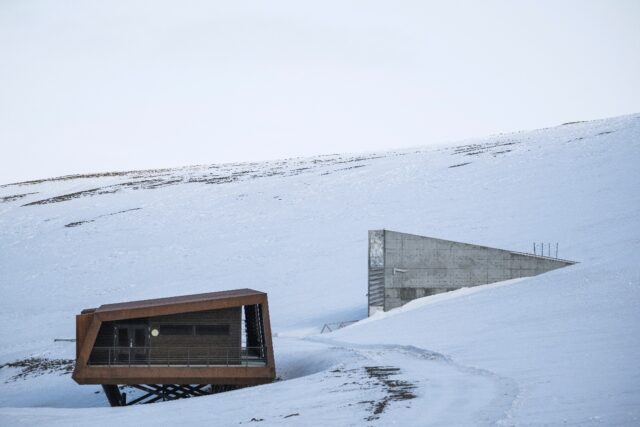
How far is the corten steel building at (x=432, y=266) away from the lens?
119 feet

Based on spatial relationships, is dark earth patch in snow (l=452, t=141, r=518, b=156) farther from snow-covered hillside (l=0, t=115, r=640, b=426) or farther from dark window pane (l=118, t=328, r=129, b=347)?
dark window pane (l=118, t=328, r=129, b=347)

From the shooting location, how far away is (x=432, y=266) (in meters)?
36.4

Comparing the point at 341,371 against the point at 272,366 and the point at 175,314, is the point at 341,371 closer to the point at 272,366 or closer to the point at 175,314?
the point at 272,366

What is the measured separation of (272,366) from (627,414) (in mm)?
14286

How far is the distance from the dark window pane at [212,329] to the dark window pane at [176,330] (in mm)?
307

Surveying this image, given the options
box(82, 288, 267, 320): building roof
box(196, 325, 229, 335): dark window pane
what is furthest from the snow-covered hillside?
box(82, 288, 267, 320): building roof

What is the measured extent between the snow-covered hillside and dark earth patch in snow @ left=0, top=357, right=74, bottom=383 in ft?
0.85

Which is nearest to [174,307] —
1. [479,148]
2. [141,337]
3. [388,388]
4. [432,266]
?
[141,337]

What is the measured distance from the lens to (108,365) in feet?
82.7

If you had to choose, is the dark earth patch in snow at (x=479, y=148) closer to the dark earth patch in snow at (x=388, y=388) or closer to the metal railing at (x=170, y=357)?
the metal railing at (x=170, y=357)

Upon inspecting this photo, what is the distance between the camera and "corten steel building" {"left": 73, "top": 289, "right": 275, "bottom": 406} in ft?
82.6

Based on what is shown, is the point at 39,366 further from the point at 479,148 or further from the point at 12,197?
the point at 479,148

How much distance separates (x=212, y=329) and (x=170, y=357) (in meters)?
1.68

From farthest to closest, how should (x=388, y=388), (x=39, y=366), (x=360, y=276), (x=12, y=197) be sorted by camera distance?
1. (x=12, y=197)
2. (x=360, y=276)
3. (x=39, y=366)
4. (x=388, y=388)
